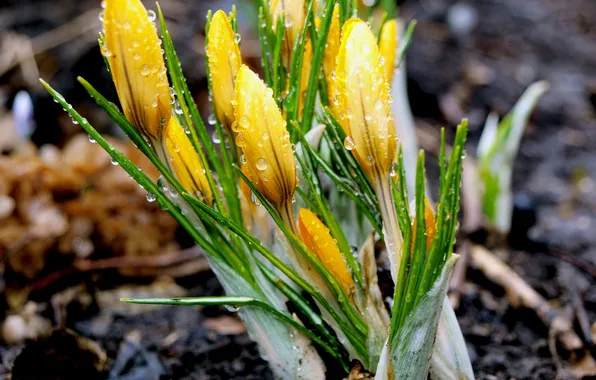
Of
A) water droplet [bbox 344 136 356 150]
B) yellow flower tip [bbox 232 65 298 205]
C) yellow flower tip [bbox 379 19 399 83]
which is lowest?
water droplet [bbox 344 136 356 150]

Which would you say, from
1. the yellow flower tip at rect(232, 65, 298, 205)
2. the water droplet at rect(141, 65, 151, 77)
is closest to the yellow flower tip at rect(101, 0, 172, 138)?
the water droplet at rect(141, 65, 151, 77)

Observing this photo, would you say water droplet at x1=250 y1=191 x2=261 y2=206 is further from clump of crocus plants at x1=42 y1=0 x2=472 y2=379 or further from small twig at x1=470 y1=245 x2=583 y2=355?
small twig at x1=470 y1=245 x2=583 y2=355

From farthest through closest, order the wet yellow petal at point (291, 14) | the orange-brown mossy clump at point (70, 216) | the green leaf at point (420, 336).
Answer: the orange-brown mossy clump at point (70, 216) < the wet yellow petal at point (291, 14) < the green leaf at point (420, 336)

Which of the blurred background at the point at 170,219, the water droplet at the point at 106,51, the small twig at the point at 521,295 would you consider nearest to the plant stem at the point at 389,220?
the water droplet at the point at 106,51

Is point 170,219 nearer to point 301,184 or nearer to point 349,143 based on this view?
point 301,184

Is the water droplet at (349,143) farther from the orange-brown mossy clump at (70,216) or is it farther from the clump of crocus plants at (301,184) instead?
the orange-brown mossy clump at (70,216)

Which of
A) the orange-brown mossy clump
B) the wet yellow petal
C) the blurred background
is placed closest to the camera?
the wet yellow petal

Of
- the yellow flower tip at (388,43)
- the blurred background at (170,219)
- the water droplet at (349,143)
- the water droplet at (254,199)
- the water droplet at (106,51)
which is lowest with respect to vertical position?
the blurred background at (170,219)

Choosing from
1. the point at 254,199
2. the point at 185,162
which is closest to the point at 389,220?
the point at 254,199
